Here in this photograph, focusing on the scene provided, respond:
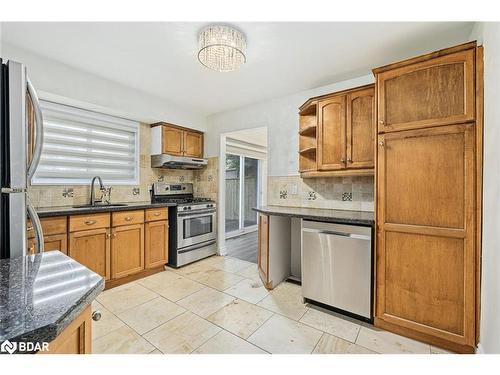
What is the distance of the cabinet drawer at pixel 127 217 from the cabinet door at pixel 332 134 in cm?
225

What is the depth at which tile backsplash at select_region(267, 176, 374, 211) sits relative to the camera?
2635 mm

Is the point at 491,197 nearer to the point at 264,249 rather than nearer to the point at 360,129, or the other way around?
the point at 360,129

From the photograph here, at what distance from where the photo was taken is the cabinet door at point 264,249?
266 centimetres

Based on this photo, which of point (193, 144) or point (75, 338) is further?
point (193, 144)

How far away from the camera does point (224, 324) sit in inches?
78.5

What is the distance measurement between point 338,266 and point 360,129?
1355mm

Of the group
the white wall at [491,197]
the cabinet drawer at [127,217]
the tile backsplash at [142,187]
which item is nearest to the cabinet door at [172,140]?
the tile backsplash at [142,187]

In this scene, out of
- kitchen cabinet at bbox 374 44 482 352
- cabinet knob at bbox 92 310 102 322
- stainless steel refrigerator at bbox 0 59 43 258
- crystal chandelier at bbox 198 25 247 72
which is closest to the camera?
cabinet knob at bbox 92 310 102 322

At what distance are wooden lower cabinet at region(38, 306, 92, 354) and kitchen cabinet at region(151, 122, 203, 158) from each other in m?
3.11

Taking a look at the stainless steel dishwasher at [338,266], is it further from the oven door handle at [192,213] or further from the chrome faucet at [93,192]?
the chrome faucet at [93,192]

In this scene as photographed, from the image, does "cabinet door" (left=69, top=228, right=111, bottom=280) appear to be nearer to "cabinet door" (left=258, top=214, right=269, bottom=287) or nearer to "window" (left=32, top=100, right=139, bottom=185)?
"window" (left=32, top=100, right=139, bottom=185)

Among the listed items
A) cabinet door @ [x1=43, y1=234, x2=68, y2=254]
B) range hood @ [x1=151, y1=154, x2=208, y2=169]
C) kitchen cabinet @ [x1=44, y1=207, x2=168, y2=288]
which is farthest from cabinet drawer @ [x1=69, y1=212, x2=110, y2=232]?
range hood @ [x1=151, y1=154, x2=208, y2=169]

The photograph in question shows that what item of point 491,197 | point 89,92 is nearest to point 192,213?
point 89,92
